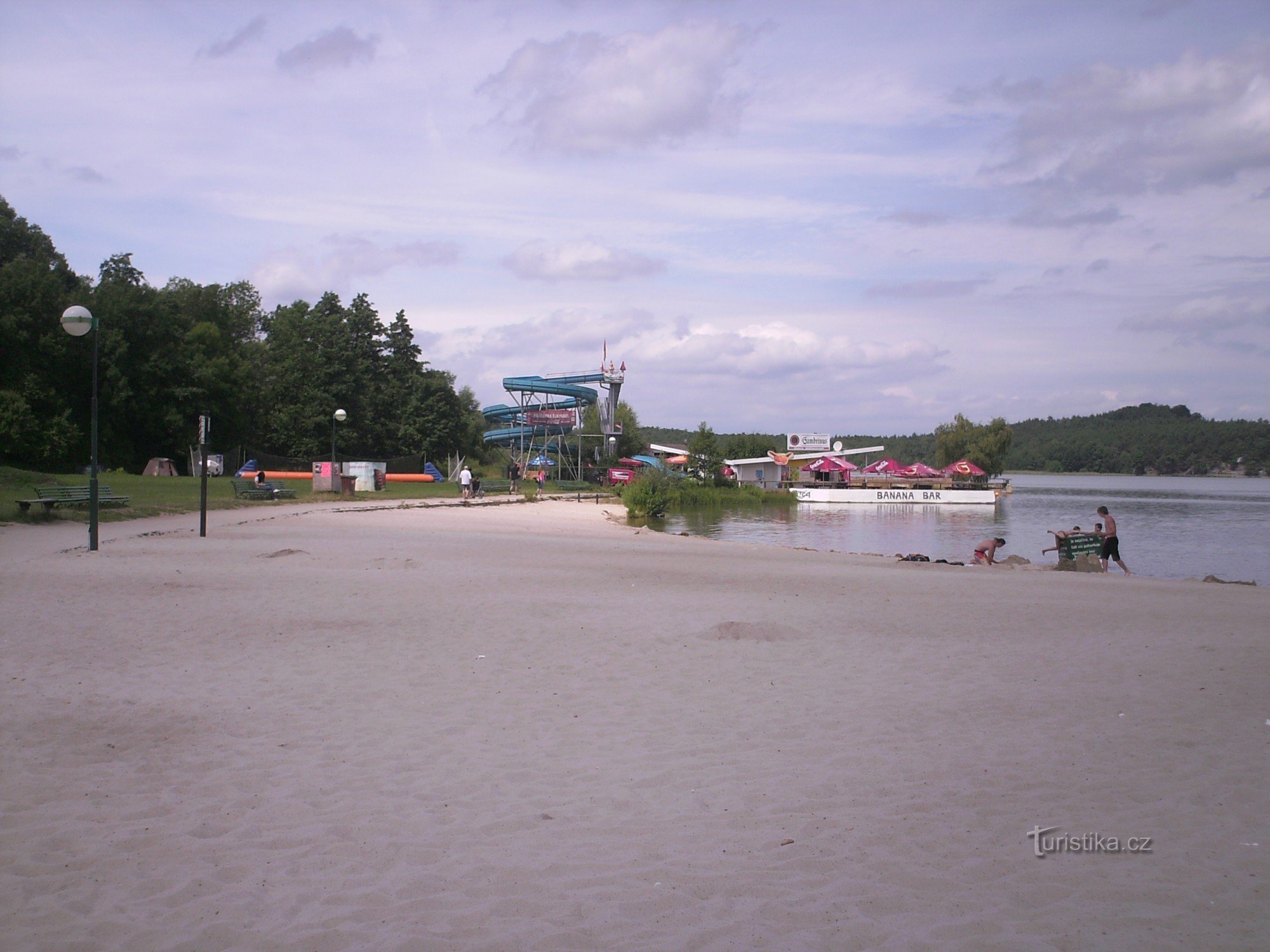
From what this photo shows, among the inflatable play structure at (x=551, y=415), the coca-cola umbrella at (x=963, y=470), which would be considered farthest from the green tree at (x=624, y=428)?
the coca-cola umbrella at (x=963, y=470)

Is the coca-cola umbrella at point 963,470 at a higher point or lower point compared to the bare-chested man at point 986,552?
higher

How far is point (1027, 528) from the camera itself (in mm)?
40406

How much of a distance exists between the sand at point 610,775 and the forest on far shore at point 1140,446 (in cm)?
10397

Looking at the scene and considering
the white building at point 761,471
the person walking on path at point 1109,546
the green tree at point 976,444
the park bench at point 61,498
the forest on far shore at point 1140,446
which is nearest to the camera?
the park bench at point 61,498

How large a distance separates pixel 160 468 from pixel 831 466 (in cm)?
5055

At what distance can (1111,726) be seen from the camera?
267 inches

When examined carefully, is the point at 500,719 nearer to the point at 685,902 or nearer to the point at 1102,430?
the point at 685,902

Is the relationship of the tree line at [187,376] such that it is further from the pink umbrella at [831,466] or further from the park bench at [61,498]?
the pink umbrella at [831,466]

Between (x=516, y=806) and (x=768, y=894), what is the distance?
160 centimetres

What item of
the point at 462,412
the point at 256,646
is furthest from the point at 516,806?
the point at 462,412

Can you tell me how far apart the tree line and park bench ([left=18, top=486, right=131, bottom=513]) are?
13286 mm

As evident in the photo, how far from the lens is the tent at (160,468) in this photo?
1881 inches

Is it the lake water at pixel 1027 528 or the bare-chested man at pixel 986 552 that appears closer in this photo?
the bare-chested man at pixel 986 552

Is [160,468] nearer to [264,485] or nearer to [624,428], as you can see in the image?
[264,485]
